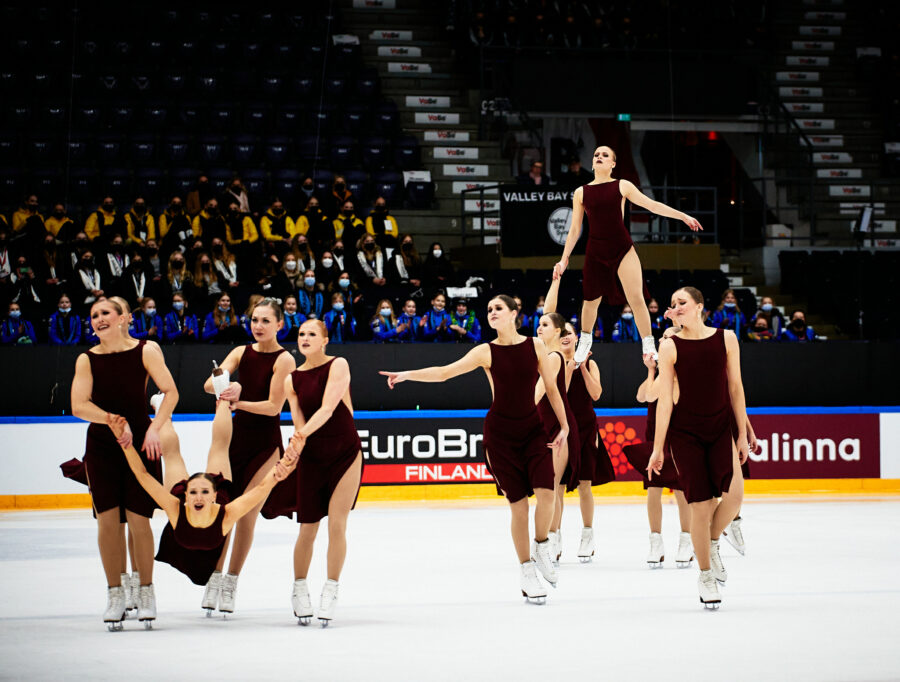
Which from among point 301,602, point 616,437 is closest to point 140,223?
point 616,437

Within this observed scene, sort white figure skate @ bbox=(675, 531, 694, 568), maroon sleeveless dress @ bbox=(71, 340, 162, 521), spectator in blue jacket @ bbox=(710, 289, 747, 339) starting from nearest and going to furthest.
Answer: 1. maroon sleeveless dress @ bbox=(71, 340, 162, 521)
2. white figure skate @ bbox=(675, 531, 694, 568)
3. spectator in blue jacket @ bbox=(710, 289, 747, 339)

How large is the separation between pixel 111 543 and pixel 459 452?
8.48 metres

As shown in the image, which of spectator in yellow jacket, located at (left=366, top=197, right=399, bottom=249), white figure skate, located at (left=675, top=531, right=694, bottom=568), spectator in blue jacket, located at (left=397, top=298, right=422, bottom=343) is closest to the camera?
white figure skate, located at (left=675, top=531, right=694, bottom=568)

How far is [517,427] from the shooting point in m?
7.45

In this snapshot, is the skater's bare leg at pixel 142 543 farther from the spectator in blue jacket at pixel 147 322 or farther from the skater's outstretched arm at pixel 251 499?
the spectator in blue jacket at pixel 147 322

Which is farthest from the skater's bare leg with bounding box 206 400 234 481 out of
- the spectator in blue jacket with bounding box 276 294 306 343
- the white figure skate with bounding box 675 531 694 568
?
the spectator in blue jacket with bounding box 276 294 306 343

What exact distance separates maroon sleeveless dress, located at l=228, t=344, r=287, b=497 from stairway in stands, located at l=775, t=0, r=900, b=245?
16.7 meters

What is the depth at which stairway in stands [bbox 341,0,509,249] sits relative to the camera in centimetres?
2125

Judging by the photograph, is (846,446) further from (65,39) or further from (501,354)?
(65,39)

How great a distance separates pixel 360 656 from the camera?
5.82 m

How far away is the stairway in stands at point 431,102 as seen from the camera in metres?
21.2

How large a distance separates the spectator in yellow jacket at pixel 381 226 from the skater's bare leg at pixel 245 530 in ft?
35.2

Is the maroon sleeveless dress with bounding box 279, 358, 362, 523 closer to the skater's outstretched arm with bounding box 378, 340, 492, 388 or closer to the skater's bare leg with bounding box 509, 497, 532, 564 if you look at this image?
the skater's outstretched arm with bounding box 378, 340, 492, 388

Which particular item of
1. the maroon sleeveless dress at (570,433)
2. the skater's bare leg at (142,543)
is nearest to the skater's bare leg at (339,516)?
the skater's bare leg at (142,543)
